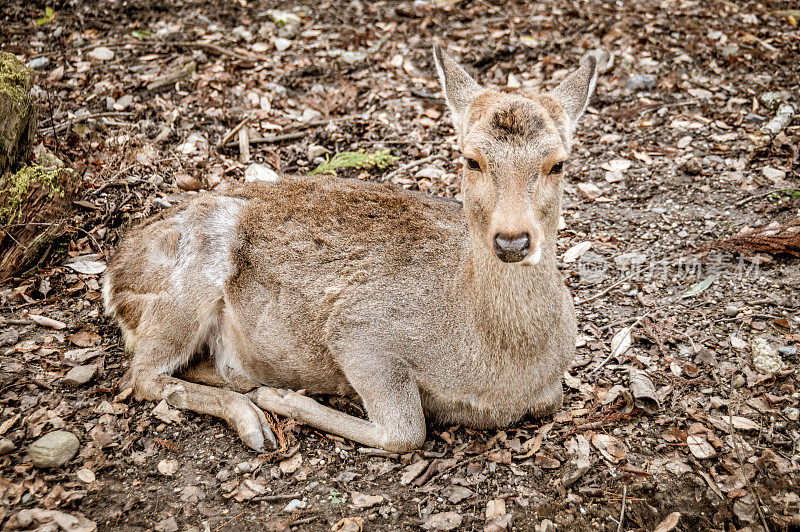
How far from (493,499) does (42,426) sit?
10.4ft

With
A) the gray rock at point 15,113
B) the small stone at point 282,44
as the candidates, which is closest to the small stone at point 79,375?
Answer: the gray rock at point 15,113

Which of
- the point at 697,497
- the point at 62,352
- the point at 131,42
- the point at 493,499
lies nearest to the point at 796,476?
the point at 697,497

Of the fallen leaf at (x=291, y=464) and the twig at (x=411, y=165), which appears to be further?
the twig at (x=411, y=165)

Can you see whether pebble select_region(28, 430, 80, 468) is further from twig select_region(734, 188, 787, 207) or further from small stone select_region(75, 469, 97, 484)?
twig select_region(734, 188, 787, 207)

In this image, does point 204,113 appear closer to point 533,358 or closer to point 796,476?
point 533,358

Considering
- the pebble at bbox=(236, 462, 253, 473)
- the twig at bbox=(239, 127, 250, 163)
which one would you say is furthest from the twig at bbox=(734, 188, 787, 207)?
the pebble at bbox=(236, 462, 253, 473)

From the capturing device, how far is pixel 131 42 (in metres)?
9.64

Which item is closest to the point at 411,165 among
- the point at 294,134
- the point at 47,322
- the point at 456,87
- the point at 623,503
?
the point at 294,134

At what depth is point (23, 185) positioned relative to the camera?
6355 mm

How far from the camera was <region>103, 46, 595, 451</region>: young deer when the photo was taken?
448 cm

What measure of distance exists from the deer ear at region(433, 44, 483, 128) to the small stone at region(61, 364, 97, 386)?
3425mm

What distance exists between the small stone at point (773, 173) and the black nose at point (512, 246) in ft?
14.8

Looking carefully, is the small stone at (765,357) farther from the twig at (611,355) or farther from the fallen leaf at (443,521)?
the fallen leaf at (443,521)

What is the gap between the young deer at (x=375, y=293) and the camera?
14.7 ft
